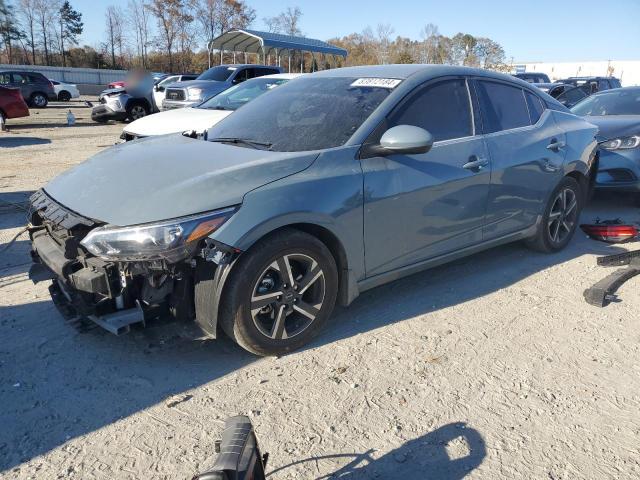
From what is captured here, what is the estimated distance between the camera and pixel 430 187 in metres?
3.73

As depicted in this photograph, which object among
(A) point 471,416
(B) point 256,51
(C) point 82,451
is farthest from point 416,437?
(B) point 256,51

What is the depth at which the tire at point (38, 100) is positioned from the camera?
25.3m

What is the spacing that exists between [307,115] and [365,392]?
1992 mm

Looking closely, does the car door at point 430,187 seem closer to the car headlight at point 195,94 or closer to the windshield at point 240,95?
the windshield at point 240,95

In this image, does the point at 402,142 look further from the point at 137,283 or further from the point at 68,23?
the point at 68,23

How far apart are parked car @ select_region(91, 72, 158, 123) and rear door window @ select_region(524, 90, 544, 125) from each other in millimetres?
15271

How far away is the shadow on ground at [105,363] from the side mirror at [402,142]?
120 cm

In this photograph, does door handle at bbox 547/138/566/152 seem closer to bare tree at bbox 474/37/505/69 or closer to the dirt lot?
the dirt lot

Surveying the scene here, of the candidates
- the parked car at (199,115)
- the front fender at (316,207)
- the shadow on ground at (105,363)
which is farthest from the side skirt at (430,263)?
the parked car at (199,115)

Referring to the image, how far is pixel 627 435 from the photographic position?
258cm

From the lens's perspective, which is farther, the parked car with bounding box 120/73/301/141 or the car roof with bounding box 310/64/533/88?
the parked car with bounding box 120/73/301/141

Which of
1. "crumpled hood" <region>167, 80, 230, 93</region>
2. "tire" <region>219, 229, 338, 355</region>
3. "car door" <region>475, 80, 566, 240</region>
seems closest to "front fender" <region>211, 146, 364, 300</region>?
"tire" <region>219, 229, 338, 355</region>

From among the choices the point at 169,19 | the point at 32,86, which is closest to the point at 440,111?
the point at 32,86

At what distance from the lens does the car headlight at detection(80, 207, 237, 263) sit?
274cm
